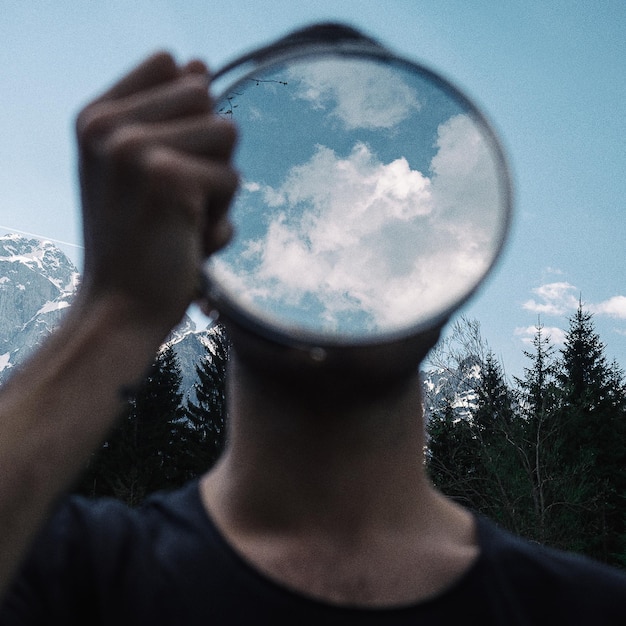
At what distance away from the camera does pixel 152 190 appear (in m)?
0.77

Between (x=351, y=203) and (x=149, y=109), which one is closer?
(x=149, y=109)

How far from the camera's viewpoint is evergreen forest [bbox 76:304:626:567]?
18531mm

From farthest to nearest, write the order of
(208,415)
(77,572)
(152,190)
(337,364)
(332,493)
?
(208,415), (332,493), (77,572), (337,364), (152,190)

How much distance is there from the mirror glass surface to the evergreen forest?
524 inches

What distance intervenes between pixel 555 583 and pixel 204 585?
686mm

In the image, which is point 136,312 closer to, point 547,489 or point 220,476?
point 220,476

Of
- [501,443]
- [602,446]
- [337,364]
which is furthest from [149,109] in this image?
[602,446]

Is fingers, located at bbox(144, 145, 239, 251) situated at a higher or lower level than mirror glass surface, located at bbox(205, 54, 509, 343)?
higher

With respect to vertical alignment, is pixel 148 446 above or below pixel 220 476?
below

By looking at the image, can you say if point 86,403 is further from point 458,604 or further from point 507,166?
point 458,604

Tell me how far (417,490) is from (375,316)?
460 mm

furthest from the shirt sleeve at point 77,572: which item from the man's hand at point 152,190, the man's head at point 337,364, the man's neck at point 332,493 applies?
the man's hand at point 152,190

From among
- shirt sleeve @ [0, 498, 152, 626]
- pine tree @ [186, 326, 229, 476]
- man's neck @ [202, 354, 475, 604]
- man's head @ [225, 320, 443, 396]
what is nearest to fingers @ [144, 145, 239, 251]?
man's head @ [225, 320, 443, 396]

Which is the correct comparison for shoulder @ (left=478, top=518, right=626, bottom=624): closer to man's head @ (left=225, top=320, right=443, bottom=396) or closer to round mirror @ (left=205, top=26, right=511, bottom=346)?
man's head @ (left=225, top=320, right=443, bottom=396)
